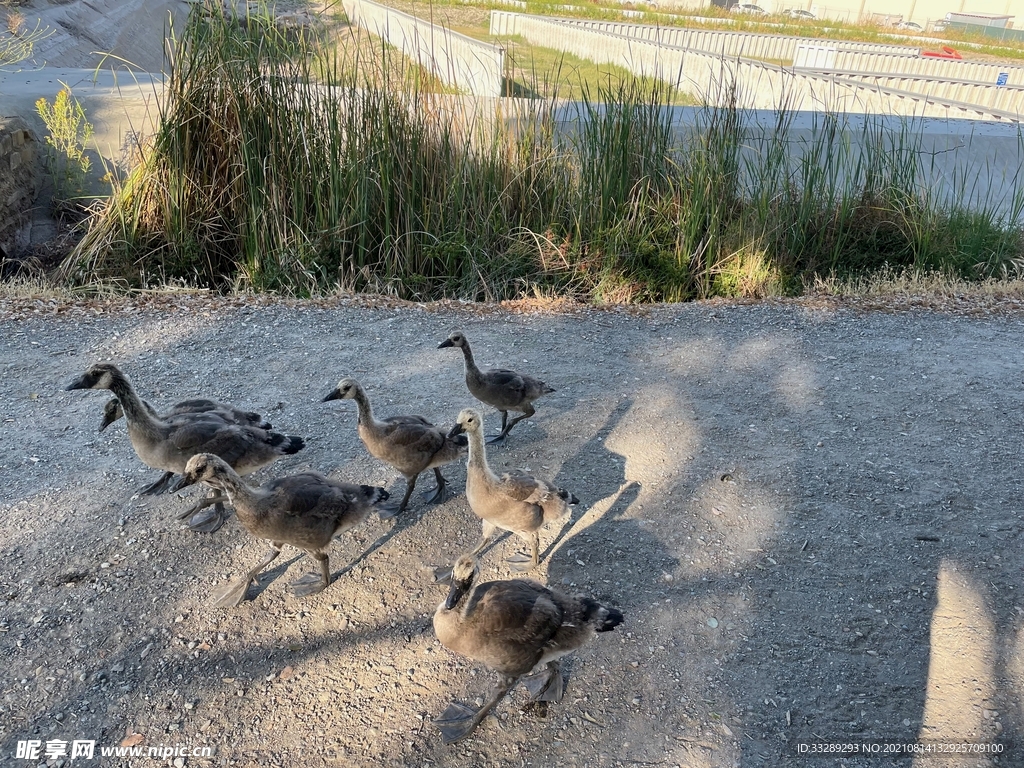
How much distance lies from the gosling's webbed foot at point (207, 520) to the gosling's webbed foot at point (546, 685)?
81.6 inches

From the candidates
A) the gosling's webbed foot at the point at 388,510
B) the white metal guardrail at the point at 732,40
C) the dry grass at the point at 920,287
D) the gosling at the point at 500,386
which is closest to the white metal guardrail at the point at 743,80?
the white metal guardrail at the point at 732,40

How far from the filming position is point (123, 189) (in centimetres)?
789

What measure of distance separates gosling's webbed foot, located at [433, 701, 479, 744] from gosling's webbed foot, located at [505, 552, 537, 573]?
3.16ft

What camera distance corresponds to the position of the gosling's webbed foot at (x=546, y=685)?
→ 3.31 m

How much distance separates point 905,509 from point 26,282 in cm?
831

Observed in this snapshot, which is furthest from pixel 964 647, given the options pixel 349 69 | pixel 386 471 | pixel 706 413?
pixel 349 69

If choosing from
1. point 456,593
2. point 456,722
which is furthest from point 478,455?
point 456,722

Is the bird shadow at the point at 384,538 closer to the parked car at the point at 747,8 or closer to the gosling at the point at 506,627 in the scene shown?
the gosling at the point at 506,627

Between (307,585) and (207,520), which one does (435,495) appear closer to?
(307,585)

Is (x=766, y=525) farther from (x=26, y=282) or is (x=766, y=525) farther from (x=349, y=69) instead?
(x=26, y=282)

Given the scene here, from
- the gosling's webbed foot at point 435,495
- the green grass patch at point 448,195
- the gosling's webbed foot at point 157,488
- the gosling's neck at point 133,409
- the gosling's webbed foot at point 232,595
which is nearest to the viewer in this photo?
the gosling's webbed foot at point 232,595

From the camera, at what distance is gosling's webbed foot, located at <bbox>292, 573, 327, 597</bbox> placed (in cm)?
386

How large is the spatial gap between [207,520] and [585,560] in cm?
224

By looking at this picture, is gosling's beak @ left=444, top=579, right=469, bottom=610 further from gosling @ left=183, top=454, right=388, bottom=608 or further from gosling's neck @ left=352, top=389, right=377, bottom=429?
gosling's neck @ left=352, top=389, right=377, bottom=429
